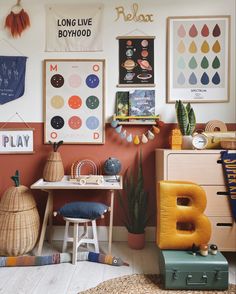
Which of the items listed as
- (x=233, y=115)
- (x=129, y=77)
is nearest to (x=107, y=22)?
(x=129, y=77)

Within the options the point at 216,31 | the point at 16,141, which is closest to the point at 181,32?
the point at 216,31

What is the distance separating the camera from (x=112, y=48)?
9.16 feet

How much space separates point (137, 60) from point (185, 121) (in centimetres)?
78

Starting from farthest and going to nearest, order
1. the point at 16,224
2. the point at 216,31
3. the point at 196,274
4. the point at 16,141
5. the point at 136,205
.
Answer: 1. the point at 16,141
2. the point at 216,31
3. the point at 136,205
4. the point at 16,224
5. the point at 196,274

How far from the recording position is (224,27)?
273 cm

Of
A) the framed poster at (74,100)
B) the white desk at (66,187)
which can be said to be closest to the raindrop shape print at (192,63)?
the framed poster at (74,100)

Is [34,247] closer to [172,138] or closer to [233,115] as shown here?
[172,138]

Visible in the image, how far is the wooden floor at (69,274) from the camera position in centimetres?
200

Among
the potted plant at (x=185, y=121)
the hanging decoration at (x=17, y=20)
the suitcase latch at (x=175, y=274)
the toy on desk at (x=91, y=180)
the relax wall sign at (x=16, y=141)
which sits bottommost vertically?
the suitcase latch at (x=175, y=274)

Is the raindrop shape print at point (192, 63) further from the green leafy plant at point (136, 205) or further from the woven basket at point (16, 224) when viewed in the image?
the woven basket at point (16, 224)

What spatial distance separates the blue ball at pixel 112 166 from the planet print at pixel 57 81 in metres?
0.89

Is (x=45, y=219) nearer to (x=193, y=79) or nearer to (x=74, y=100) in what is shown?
(x=74, y=100)

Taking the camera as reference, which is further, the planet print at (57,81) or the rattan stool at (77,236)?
the planet print at (57,81)

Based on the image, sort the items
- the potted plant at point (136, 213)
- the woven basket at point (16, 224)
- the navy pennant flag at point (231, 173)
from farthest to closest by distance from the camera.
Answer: the potted plant at point (136, 213) → the woven basket at point (16, 224) → the navy pennant flag at point (231, 173)
